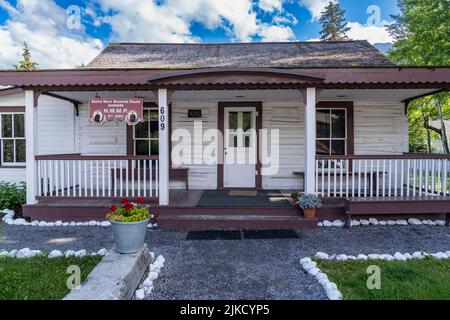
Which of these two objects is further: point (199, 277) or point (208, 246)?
point (208, 246)

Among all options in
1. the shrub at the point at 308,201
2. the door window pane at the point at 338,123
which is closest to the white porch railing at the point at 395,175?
the shrub at the point at 308,201

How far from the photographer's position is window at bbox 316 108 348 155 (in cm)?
726

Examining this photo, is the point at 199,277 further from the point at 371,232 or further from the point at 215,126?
the point at 215,126

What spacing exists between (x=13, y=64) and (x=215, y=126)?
2162 centimetres

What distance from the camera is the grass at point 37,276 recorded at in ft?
8.93

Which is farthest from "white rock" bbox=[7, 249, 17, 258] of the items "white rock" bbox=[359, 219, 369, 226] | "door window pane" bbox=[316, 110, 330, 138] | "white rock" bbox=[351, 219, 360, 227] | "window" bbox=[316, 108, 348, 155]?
"door window pane" bbox=[316, 110, 330, 138]

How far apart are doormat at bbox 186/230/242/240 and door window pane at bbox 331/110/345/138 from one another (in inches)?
159

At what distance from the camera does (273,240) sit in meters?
4.43

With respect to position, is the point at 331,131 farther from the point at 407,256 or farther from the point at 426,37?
the point at 426,37

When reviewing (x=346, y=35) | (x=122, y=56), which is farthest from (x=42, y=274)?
(x=346, y=35)

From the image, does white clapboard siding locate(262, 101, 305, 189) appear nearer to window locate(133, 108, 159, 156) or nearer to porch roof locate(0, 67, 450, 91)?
porch roof locate(0, 67, 450, 91)

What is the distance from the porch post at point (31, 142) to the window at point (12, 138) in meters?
2.39

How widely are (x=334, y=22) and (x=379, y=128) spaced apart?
23.5 m
